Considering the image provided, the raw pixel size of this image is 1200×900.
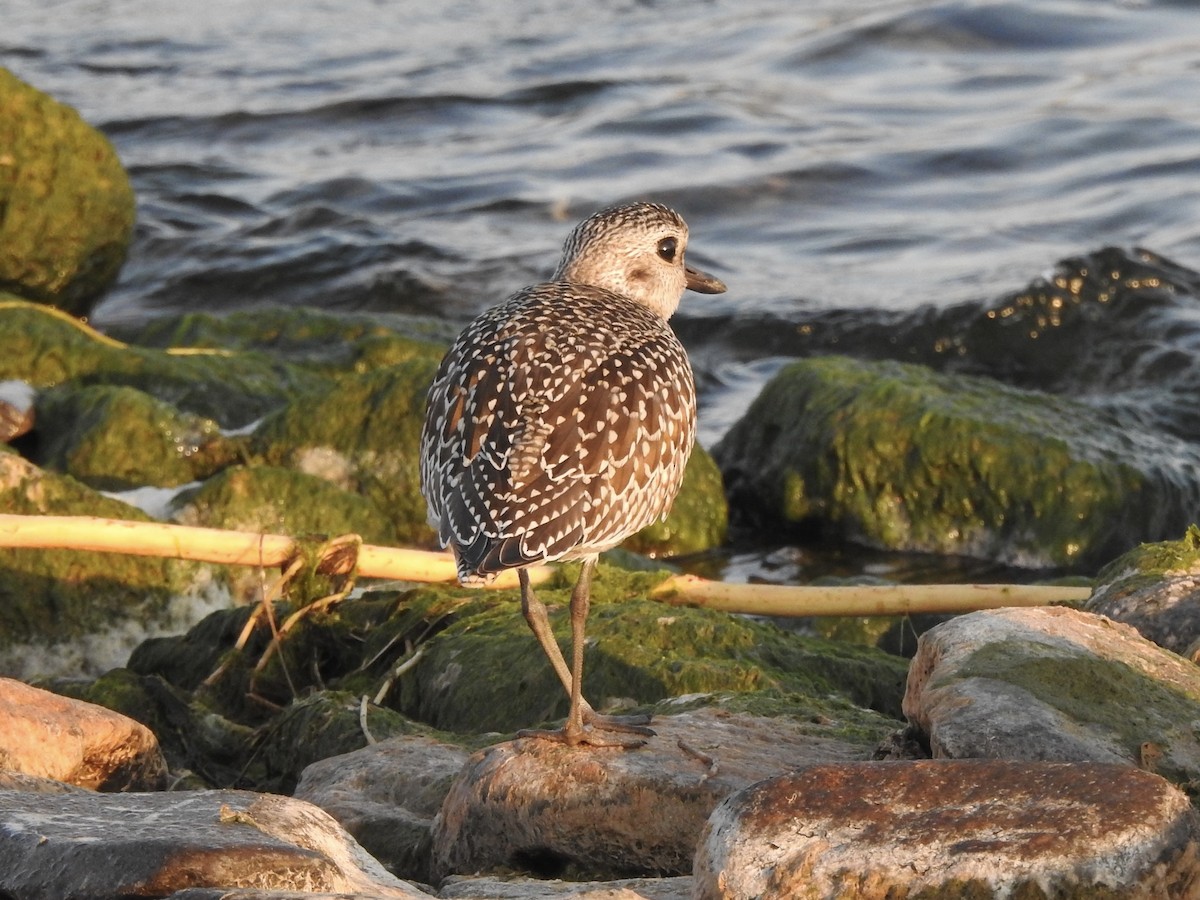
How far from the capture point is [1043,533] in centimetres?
754

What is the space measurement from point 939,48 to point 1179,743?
1311 cm

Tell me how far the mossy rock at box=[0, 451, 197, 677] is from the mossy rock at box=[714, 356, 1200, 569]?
2941mm

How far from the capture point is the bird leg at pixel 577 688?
387 centimetres

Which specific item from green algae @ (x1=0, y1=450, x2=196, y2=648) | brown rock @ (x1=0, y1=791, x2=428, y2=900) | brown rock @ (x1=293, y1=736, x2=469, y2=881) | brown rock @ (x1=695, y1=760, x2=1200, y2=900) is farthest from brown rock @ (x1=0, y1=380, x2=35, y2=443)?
brown rock @ (x1=695, y1=760, x2=1200, y2=900)

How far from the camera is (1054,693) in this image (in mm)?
3436

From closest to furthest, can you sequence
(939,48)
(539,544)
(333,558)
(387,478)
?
(539,544)
(333,558)
(387,478)
(939,48)

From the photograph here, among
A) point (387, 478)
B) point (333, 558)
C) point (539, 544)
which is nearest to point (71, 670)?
point (333, 558)

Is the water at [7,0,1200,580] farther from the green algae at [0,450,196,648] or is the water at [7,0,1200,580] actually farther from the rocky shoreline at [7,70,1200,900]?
the green algae at [0,450,196,648]

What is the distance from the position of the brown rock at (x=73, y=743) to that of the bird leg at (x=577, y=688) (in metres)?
0.89

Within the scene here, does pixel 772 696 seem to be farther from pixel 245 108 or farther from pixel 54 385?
pixel 245 108

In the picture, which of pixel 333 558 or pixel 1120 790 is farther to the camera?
pixel 333 558

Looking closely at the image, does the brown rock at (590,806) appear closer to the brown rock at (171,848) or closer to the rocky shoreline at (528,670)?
the rocky shoreline at (528,670)

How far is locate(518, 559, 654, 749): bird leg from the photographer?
387 cm

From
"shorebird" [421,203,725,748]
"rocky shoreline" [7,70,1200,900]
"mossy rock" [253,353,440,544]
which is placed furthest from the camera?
"mossy rock" [253,353,440,544]
